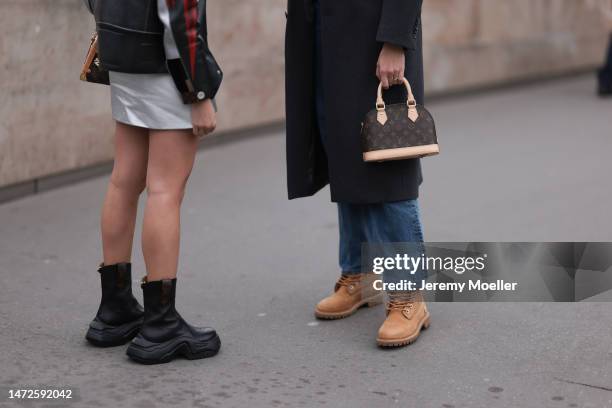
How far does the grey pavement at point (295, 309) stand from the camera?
360 cm

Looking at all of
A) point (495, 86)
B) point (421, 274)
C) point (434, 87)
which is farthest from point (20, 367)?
point (495, 86)

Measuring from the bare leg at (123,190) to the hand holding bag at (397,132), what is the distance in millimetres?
803

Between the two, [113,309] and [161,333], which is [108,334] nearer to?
[113,309]

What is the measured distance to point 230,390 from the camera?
357cm

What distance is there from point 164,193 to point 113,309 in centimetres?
53

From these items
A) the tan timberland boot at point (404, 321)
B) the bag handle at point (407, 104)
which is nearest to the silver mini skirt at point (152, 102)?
the bag handle at point (407, 104)

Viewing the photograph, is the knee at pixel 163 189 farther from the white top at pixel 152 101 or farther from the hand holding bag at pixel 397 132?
the hand holding bag at pixel 397 132

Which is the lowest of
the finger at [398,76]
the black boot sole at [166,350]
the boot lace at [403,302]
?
the black boot sole at [166,350]

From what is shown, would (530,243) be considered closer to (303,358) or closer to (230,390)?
(303,358)

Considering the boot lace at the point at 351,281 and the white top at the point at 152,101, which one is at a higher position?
the white top at the point at 152,101

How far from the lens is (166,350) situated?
12.5 feet

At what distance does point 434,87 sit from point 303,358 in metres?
7.45

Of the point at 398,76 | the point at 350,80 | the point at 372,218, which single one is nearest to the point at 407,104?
the point at 398,76

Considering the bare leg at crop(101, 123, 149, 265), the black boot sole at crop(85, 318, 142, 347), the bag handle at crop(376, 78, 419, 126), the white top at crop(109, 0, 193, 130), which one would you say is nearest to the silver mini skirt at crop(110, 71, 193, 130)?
the white top at crop(109, 0, 193, 130)
